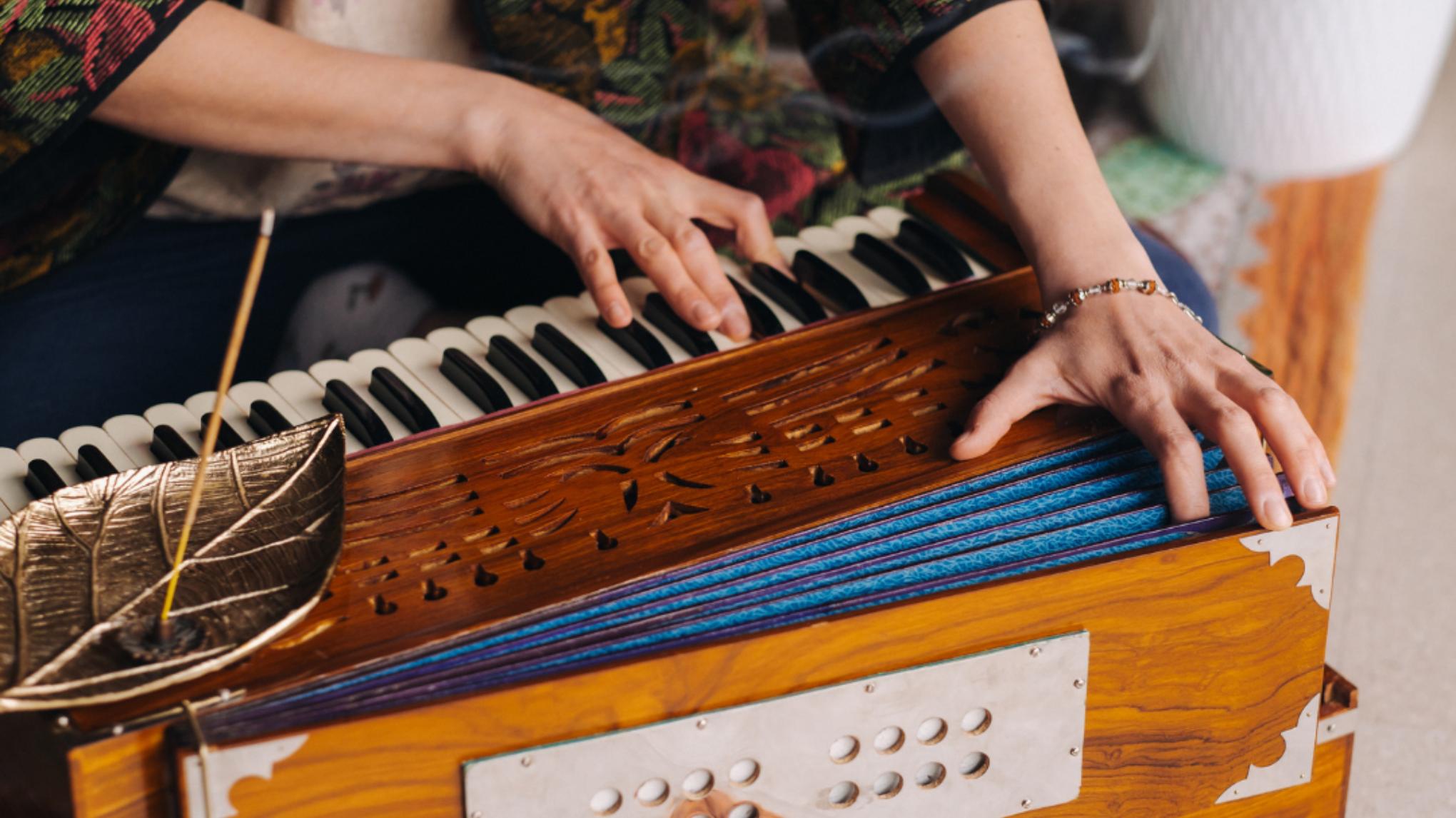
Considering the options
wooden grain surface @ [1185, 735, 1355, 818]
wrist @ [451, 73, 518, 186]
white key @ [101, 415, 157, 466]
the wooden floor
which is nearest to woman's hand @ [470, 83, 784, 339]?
wrist @ [451, 73, 518, 186]

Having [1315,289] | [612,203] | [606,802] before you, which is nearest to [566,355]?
[612,203]

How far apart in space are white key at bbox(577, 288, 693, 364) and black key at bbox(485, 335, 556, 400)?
0.08 meters

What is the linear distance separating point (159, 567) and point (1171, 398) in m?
0.58

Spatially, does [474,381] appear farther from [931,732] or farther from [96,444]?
[931,732]

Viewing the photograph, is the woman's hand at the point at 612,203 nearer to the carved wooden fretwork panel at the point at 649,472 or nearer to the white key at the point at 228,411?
the carved wooden fretwork panel at the point at 649,472

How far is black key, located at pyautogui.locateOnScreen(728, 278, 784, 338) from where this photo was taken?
984 millimetres

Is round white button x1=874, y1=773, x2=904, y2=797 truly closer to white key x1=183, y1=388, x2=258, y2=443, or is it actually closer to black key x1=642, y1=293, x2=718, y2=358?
black key x1=642, y1=293, x2=718, y2=358

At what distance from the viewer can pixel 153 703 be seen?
2.09ft

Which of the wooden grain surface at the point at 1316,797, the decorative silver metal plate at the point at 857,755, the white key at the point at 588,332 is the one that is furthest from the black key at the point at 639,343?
the wooden grain surface at the point at 1316,797

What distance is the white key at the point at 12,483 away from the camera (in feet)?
2.76

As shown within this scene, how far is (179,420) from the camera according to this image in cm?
93

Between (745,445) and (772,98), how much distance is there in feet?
2.00

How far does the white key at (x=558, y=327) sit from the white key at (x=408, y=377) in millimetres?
96

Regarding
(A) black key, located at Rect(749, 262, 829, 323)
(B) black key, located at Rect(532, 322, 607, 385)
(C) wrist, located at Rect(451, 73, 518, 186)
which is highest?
(C) wrist, located at Rect(451, 73, 518, 186)
